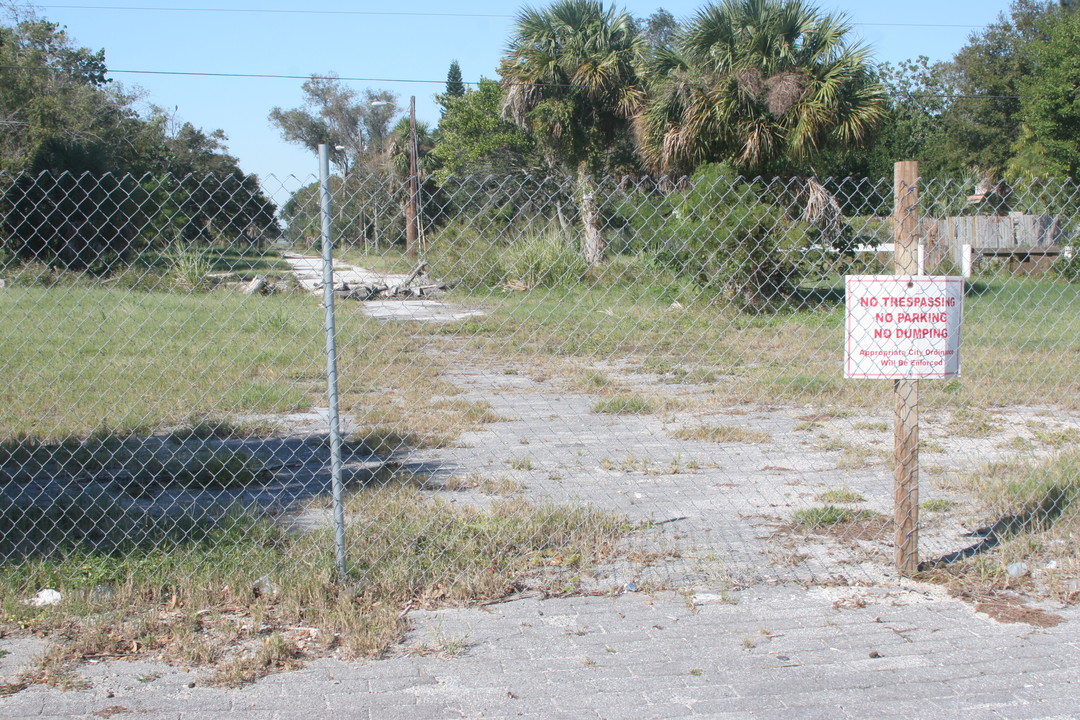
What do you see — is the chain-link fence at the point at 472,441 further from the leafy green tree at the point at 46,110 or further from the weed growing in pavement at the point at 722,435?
the leafy green tree at the point at 46,110

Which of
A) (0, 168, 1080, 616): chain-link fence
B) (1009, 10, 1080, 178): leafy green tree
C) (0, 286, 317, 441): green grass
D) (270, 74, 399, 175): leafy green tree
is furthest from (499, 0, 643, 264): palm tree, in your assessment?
(270, 74, 399, 175): leafy green tree

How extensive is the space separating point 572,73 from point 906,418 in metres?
18.9

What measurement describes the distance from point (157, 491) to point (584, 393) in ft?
15.1

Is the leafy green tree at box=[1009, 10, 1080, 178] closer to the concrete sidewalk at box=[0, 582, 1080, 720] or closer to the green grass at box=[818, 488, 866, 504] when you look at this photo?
the green grass at box=[818, 488, 866, 504]

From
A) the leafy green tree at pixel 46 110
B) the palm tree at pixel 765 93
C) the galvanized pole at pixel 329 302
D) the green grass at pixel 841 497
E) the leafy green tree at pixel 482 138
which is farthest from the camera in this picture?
the leafy green tree at pixel 482 138

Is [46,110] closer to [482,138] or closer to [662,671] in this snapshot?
[482,138]

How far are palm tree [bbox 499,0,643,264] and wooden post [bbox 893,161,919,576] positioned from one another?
17.1 m

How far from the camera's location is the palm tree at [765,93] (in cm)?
1666

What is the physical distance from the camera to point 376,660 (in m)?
3.44

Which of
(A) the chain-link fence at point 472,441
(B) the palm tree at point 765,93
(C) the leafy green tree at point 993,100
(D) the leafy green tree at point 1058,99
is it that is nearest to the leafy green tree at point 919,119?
(C) the leafy green tree at point 993,100

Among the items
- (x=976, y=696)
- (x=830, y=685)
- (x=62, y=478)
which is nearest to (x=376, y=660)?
(x=830, y=685)

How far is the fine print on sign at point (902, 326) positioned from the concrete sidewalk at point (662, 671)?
1007 millimetres

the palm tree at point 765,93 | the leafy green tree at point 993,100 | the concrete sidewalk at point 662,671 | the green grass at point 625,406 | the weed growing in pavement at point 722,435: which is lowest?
the concrete sidewalk at point 662,671

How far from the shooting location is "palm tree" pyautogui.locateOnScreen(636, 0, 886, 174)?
656 inches
